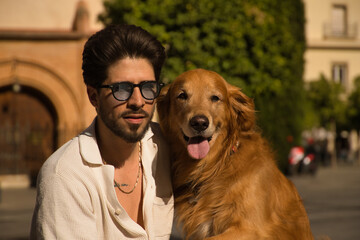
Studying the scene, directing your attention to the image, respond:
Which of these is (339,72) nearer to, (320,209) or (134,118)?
(320,209)

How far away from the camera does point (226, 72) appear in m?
8.66

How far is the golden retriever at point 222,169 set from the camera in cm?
294

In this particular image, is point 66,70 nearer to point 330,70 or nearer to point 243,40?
point 243,40

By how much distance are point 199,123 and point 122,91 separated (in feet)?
2.88

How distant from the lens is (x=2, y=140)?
1622 cm

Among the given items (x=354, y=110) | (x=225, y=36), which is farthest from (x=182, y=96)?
(x=354, y=110)

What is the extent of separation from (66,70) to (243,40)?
9.55 meters

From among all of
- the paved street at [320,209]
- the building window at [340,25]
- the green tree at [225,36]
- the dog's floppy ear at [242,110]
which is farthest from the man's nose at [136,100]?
the building window at [340,25]

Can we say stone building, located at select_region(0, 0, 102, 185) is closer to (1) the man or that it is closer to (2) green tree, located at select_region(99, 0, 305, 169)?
(2) green tree, located at select_region(99, 0, 305, 169)

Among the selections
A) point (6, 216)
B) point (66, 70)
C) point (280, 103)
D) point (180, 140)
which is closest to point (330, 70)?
point (280, 103)

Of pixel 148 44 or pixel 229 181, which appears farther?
pixel 229 181

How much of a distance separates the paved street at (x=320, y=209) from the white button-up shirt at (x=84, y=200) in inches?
59.6

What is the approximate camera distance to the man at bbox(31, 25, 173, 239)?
2119 mm

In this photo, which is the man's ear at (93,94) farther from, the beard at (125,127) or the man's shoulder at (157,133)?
the man's shoulder at (157,133)
